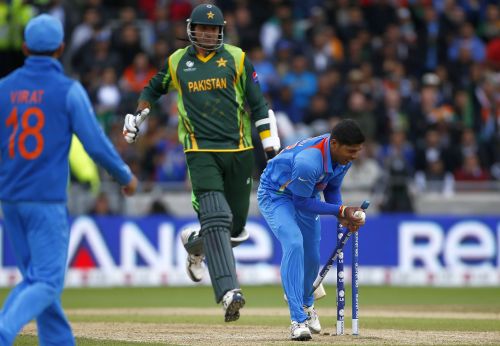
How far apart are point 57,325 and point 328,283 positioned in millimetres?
11976

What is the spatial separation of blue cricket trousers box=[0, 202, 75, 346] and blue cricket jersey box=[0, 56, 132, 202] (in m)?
0.12

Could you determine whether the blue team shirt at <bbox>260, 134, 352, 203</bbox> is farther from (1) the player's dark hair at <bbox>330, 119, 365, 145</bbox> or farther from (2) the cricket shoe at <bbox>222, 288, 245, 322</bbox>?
(2) the cricket shoe at <bbox>222, 288, 245, 322</bbox>

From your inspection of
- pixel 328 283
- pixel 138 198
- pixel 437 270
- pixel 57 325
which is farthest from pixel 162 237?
pixel 57 325

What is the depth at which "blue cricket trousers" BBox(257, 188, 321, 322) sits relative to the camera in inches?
416

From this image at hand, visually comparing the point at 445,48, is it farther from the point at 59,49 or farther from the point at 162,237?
the point at 59,49

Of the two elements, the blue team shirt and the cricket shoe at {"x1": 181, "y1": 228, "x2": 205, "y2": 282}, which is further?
the cricket shoe at {"x1": 181, "y1": 228, "x2": 205, "y2": 282}

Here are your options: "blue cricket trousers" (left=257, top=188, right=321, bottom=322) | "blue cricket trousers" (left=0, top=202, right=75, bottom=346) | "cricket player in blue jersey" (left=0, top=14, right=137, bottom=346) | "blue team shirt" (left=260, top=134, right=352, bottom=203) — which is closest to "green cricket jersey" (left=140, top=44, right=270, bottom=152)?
"blue team shirt" (left=260, top=134, right=352, bottom=203)

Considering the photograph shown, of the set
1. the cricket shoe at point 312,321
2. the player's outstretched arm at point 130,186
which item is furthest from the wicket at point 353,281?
the player's outstretched arm at point 130,186

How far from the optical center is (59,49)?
28.1ft

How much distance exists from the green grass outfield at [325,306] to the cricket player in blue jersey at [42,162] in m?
2.31

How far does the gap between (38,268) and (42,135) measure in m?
0.94

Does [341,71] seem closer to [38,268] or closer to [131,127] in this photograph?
[131,127]

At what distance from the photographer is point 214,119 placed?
36.0 ft

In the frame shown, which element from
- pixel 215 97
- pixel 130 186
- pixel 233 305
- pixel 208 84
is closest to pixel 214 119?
pixel 215 97
